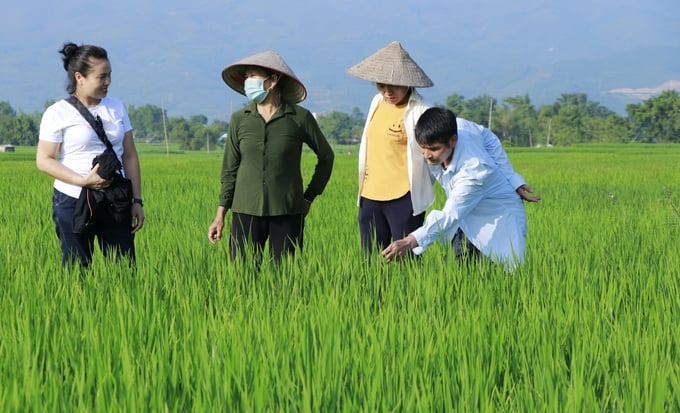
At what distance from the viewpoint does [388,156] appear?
380 centimetres

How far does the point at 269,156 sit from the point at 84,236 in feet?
2.85

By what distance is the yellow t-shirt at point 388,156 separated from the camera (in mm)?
3773

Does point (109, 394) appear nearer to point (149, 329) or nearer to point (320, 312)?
point (149, 329)

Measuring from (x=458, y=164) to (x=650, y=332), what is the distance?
1032mm

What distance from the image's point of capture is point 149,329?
2.44 meters

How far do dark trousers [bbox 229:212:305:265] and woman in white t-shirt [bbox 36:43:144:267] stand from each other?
55 cm

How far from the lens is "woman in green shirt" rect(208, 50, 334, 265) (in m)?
A: 3.62

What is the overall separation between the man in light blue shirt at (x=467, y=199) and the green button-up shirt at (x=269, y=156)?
2.24 ft

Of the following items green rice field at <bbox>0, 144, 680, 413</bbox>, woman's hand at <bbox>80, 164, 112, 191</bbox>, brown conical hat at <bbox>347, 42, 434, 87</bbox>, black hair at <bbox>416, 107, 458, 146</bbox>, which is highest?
brown conical hat at <bbox>347, 42, 434, 87</bbox>

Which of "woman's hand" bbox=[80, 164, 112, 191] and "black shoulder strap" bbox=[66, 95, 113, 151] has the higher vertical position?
"black shoulder strap" bbox=[66, 95, 113, 151]

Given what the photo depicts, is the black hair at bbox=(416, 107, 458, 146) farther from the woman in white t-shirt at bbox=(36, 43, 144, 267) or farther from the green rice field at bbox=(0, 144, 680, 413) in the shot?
the woman in white t-shirt at bbox=(36, 43, 144, 267)

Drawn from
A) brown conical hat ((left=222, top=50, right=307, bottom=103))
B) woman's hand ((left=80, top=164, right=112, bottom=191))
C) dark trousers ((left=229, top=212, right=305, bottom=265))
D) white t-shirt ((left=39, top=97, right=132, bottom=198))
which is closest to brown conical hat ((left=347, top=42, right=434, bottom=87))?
brown conical hat ((left=222, top=50, right=307, bottom=103))

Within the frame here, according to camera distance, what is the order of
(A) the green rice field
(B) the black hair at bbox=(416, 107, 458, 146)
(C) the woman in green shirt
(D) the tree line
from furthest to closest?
(D) the tree line, (C) the woman in green shirt, (B) the black hair at bbox=(416, 107, 458, 146), (A) the green rice field

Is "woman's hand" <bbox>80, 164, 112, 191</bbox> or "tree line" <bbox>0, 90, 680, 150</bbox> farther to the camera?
"tree line" <bbox>0, 90, 680, 150</bbox>
